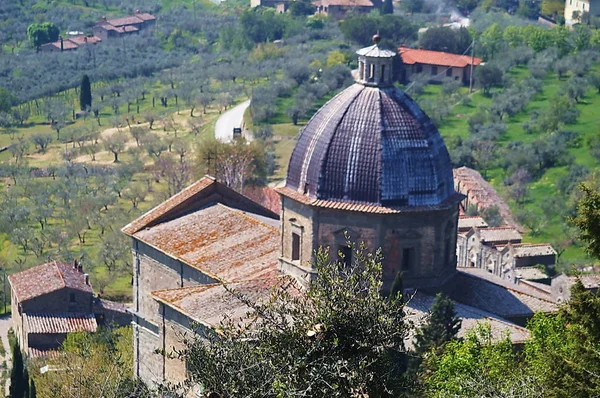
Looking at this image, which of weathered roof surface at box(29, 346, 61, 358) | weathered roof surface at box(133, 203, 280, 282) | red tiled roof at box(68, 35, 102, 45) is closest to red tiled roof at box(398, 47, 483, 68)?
red tiled roof at box(68, 35, 102, 45)

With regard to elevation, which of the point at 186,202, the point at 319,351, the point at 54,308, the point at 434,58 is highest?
the point at 319,351

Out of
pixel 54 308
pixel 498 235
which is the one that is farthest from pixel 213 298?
pixel 498 235

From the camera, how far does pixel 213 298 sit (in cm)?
3972

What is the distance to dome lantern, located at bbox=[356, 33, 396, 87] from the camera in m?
41.2

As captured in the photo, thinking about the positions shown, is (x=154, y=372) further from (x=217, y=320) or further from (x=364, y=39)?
(x=364, y=39)

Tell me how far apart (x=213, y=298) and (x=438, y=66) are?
237 ft

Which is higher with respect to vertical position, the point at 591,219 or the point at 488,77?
the point at 591,219

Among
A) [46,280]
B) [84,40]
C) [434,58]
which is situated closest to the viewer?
[46,280]

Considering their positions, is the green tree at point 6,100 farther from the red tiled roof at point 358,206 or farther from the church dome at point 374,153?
the red tiled roof at point 358,206

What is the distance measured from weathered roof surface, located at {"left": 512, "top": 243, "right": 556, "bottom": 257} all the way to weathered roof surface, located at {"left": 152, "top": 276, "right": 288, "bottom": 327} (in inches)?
868

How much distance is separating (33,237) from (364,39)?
6328 centimetres

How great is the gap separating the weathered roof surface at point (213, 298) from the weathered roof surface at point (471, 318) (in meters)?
4.35

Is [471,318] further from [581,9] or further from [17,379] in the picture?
[581,9]

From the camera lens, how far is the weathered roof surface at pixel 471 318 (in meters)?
39.3
